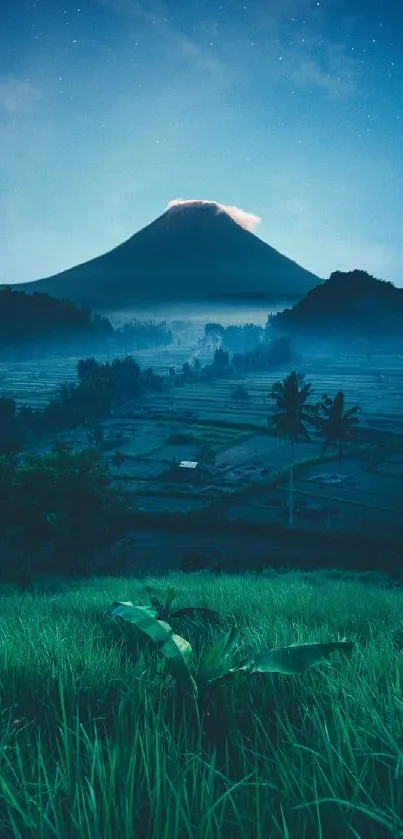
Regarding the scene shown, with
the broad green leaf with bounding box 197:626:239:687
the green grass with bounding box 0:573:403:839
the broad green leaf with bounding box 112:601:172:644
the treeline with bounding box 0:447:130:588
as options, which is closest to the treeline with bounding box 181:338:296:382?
the treeline with bounding box 0:447:130:588

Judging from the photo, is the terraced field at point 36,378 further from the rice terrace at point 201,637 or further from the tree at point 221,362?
the rice terrace at point 201,637

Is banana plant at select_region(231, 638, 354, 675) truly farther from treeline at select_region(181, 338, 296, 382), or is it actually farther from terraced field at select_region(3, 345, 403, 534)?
treeline at select_region(181, 338, 296, 382)

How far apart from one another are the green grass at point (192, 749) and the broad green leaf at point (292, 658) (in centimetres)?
9

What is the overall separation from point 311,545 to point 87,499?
17.4 m

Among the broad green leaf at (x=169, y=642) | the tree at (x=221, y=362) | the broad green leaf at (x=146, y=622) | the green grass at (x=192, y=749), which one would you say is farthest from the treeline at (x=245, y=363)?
the green grass at (x=192, y=749)

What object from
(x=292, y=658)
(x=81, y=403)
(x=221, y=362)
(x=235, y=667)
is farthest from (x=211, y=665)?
(x=221, y=362)

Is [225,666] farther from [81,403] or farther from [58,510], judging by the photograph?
[81,403]

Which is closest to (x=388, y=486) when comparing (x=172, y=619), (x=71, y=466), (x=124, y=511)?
(x=124, y=511)

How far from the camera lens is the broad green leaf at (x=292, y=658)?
2.07m

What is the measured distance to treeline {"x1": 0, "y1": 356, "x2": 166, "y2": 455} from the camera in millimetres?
69438

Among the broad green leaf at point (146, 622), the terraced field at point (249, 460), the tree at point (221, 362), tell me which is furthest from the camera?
the tree at point (221, 362)

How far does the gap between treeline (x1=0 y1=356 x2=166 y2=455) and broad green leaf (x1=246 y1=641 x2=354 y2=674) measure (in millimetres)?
52003

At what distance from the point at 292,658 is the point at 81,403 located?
81858mm

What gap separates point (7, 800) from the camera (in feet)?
4.19
